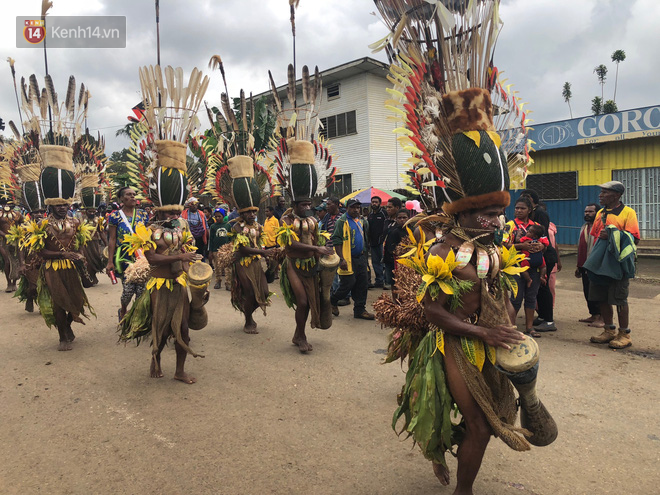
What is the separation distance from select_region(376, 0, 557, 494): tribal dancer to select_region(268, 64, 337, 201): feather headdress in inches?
116

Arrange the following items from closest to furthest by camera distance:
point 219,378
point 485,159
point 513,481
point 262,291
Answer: point 485,159, point 513,481, point 219,378, point 262,291

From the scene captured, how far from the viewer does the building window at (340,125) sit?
62.5 ft

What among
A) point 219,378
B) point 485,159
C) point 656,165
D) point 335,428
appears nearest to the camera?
point 485,159

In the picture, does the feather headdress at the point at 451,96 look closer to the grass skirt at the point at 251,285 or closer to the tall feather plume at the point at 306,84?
the tall feather plume at the point at 306,84

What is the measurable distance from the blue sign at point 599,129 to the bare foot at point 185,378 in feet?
38.1

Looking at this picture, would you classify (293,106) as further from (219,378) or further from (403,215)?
(219,378)

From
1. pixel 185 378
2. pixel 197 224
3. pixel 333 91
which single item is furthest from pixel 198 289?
pixel 333 91

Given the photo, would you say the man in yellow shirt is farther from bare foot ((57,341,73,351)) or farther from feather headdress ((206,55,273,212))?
bare foot ((57,341,73,351))

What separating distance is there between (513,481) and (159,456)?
2344 millimetres

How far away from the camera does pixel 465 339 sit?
2432 millimetres

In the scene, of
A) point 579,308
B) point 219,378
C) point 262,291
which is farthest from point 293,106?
point 579,308

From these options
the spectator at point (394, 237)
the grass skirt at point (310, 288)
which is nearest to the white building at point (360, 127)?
the spectator at point (394, 237)

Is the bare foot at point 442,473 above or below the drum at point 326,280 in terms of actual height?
below

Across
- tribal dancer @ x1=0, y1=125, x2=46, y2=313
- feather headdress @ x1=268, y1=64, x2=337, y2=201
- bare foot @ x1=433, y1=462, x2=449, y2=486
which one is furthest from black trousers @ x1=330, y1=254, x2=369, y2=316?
tribal dancer @ x1=0, y1=125, x2=46, y2=313
